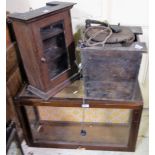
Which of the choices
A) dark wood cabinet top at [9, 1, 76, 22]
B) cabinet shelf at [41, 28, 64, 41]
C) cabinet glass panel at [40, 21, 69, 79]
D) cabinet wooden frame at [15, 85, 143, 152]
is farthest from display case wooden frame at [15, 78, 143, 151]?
dark wood cabinet top at [9, 1, 76, 22]

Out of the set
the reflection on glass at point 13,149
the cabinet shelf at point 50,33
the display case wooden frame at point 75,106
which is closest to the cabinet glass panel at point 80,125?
the display case wooden frame at point 75,106

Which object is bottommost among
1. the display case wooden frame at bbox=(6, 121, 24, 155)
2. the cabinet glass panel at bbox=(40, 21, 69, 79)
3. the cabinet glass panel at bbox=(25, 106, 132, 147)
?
the cabinet glass panel at bbox=(25, 106, 132, 147)

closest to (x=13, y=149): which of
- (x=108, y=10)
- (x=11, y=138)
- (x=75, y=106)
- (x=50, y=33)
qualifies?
(x=11, y=138)

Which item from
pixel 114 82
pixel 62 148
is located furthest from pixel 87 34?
pixel 62 148

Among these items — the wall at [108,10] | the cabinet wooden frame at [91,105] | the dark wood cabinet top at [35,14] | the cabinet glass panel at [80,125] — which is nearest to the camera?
the dark wood cabinet top at [35,14]

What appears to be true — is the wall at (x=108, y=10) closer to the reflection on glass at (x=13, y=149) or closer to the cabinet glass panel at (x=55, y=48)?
the cabinet glass panel at (x=55, y=48)

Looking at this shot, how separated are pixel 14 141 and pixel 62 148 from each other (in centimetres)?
52

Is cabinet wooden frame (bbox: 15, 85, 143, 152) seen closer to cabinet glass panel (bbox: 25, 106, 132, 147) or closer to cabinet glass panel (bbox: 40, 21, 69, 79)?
cabinet glass panel (bbox: 25, 106, 132, 147)

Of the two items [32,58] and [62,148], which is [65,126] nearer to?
[62,148]

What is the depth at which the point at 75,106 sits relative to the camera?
1458 mm

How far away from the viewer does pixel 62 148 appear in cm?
173

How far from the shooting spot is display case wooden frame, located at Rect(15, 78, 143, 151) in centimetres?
142

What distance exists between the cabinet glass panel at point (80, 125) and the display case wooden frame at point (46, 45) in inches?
11.5

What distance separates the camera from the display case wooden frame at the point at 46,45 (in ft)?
4.03
